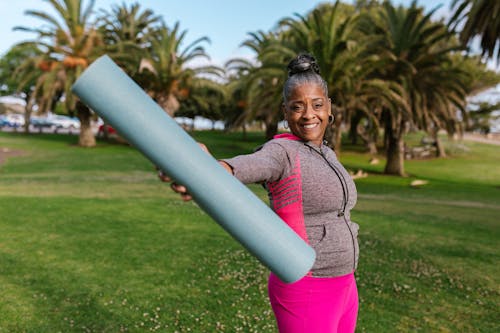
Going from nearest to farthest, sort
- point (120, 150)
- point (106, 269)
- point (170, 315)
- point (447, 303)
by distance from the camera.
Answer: point (170, 315), point (447, 303), point (106, 269), point (120, 150)

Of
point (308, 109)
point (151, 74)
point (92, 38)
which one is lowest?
point (308, 109)

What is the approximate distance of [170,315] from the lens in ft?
17.4

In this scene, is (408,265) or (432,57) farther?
(432,57)

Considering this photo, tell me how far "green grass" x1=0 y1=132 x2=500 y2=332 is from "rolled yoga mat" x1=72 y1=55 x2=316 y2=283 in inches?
148

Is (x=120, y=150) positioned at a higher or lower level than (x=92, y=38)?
lower

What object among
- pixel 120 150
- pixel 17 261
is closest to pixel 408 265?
pixel 17 261

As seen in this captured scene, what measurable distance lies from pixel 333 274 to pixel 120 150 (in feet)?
108

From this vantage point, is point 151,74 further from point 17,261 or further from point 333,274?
point 333,274

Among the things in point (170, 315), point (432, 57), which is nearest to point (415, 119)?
point (432, 57)

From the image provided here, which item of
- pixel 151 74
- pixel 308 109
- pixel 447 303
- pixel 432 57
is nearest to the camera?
pixel 308 109

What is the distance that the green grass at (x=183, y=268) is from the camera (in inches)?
208

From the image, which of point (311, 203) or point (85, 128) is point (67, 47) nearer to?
point (85, 128)

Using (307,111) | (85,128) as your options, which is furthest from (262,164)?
(85,128)

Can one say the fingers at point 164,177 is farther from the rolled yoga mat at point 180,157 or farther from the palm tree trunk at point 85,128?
the palm tree trunk at point 85,128
